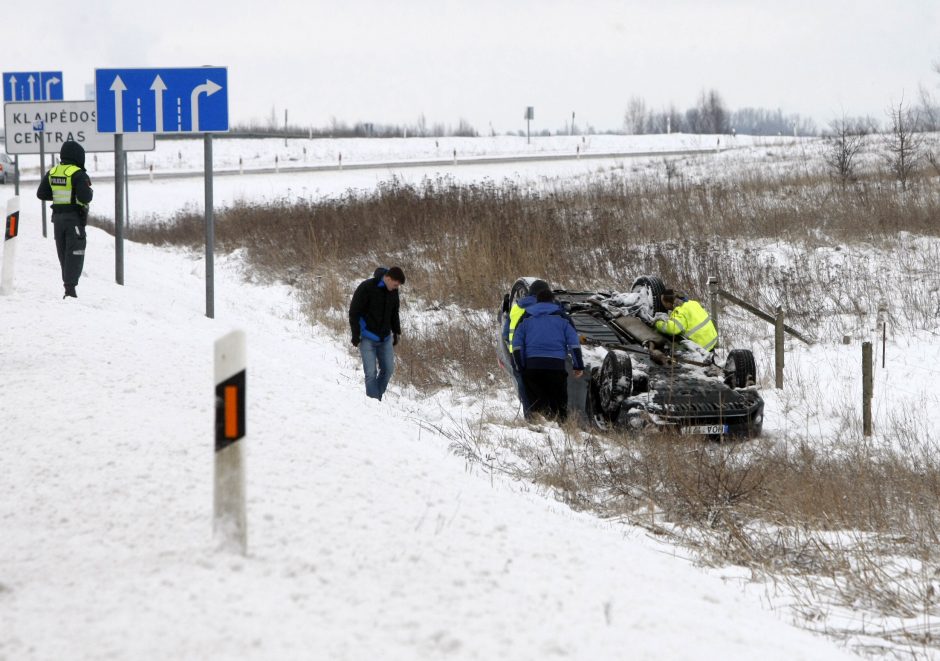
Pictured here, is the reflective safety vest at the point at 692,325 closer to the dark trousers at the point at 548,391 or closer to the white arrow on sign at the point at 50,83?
the dark trousers at the point at 548,391

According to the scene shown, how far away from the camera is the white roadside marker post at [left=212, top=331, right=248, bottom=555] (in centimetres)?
407

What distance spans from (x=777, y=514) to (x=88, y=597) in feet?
15.5

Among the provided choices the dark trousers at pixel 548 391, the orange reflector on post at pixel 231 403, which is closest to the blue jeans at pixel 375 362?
the dark trousers at pixel 548 391

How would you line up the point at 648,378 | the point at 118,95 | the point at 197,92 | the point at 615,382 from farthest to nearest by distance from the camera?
1. the point at 118,95
2. the point at 197,92
3. the point at 648,378
4. the point at 615,382

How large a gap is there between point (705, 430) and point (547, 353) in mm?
1860

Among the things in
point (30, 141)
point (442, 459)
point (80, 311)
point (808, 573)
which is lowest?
point (808, 573)

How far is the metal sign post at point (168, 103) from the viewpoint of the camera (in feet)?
44.5

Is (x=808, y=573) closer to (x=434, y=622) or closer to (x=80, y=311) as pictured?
(x=434, y=622)

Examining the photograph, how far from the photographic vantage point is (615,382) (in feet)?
33.6

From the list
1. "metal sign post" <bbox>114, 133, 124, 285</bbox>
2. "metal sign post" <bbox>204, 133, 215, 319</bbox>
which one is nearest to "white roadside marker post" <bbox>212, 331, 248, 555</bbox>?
"metal sign post" <bbox>204, 133, 215, 319</bbox>

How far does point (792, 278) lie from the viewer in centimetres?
1869

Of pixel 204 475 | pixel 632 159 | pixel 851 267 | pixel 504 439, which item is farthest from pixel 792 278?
pixel 632 159

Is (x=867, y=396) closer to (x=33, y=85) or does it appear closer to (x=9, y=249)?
(x=9, y=249)

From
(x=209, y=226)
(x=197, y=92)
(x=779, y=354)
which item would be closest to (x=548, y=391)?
(x=779, y=354)
